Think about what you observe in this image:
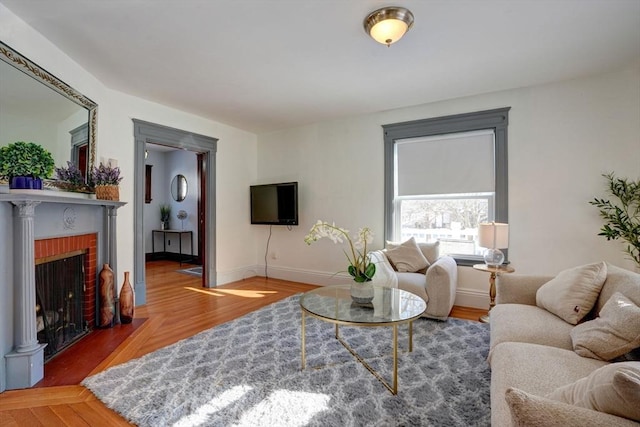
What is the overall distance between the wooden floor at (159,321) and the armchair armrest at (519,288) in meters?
1.02

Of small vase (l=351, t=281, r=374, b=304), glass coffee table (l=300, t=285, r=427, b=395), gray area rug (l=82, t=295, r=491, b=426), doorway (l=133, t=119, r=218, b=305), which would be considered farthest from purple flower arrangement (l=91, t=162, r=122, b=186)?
small vase (l=351, t=281, r=374, b=304)

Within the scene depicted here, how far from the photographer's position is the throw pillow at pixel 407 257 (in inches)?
140

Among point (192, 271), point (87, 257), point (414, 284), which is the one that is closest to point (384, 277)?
point (414, 284)

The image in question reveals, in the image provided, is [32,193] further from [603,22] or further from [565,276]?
[603,22]

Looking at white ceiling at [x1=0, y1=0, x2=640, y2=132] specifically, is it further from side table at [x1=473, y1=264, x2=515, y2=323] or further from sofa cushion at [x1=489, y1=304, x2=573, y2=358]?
sofa cushion at [x1=489, y1=304, x2=573, y2=358]

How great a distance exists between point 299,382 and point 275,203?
10.5ft

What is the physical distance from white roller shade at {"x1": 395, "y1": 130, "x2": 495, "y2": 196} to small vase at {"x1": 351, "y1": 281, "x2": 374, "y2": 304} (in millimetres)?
2068

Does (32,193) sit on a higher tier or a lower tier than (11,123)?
lower

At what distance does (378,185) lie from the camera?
4297mm

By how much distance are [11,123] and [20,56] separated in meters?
0.51

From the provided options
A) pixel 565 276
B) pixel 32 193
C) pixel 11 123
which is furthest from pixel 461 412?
pixel 11 123

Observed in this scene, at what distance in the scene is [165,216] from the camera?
7.15m

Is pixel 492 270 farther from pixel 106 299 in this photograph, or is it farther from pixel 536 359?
pixel 106 299

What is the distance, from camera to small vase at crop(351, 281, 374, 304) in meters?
2.28
